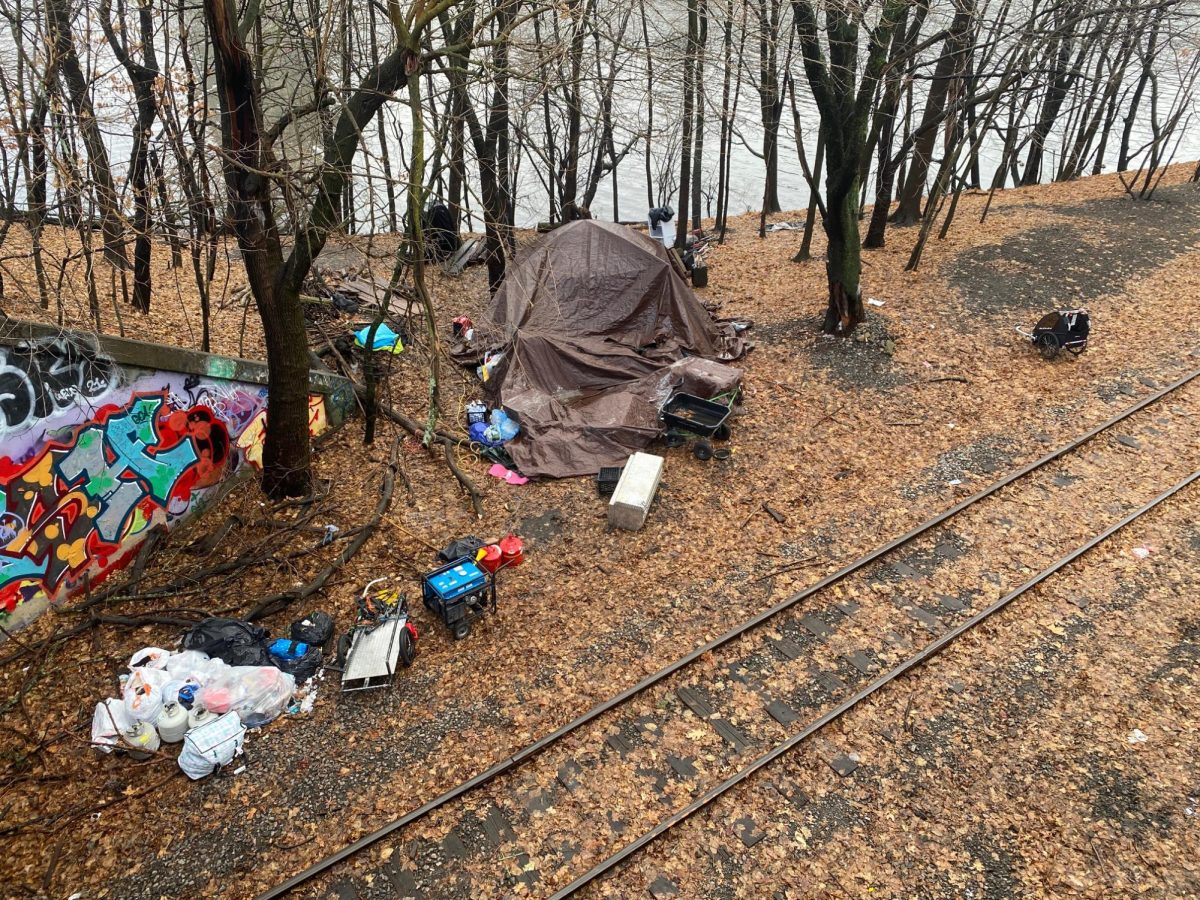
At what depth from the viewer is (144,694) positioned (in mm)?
6617

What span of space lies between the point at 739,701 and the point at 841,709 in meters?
0.96

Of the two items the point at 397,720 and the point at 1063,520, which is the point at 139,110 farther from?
the point at 1063,520

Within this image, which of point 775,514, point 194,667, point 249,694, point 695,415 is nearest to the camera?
point 249,694

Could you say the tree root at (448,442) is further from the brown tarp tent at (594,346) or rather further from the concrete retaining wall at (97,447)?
the concrete retaining wall at (97,447)

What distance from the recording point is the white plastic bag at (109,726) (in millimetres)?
6527

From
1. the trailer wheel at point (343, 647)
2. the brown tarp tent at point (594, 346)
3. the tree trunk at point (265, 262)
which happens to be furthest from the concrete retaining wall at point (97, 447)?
the brown tarp tent at point (594, 346)

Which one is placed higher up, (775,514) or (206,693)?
(775,514)

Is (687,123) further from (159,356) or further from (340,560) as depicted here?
(340,560)

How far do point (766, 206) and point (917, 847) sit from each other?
22478 mm

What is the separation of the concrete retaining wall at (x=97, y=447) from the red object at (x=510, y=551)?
152 inches

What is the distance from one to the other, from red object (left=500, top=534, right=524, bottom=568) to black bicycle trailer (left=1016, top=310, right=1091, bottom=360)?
10.3 metres

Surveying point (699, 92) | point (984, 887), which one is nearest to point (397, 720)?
point (984, 887)

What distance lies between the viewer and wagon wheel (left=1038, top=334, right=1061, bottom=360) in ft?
42.4

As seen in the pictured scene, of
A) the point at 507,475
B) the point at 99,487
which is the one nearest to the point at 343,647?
the point at 99,487
